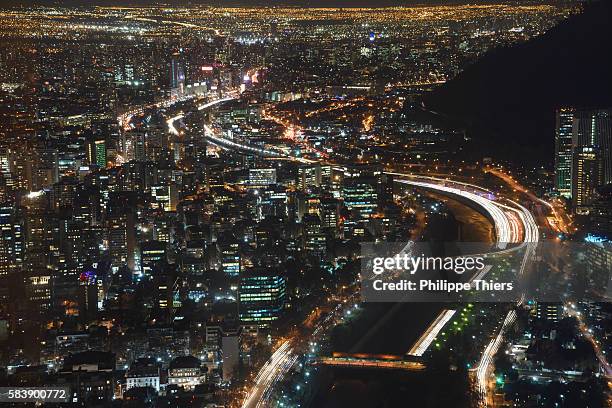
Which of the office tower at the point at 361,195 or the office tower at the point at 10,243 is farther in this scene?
the office tower at the point at 361,195

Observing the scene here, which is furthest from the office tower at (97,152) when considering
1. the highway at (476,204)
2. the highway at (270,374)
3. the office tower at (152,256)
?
the highway at (270,374)

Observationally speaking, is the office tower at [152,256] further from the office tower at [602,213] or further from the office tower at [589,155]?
the office tower at [589,155]

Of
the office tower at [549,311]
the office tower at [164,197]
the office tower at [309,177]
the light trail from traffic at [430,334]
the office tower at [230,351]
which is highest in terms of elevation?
the office tower at [549,311]

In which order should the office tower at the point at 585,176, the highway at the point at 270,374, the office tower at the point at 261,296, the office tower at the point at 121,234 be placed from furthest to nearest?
the office tower at the point at 585,176 → the office tower at the point at 121,234 → the office tower at the point at 261,296 → the highway at the point at 270,374

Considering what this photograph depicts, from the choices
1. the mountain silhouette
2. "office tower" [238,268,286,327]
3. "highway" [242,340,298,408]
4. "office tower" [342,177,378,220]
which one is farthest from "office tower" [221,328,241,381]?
the mountain silhouette

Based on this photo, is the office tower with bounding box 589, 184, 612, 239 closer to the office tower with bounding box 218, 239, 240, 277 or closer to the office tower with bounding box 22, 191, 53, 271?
the office tower with bounding box 218, 239, 240, 277

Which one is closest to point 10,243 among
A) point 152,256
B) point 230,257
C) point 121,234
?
point 121,234

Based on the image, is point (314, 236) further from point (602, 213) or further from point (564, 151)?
point (564, 151)
